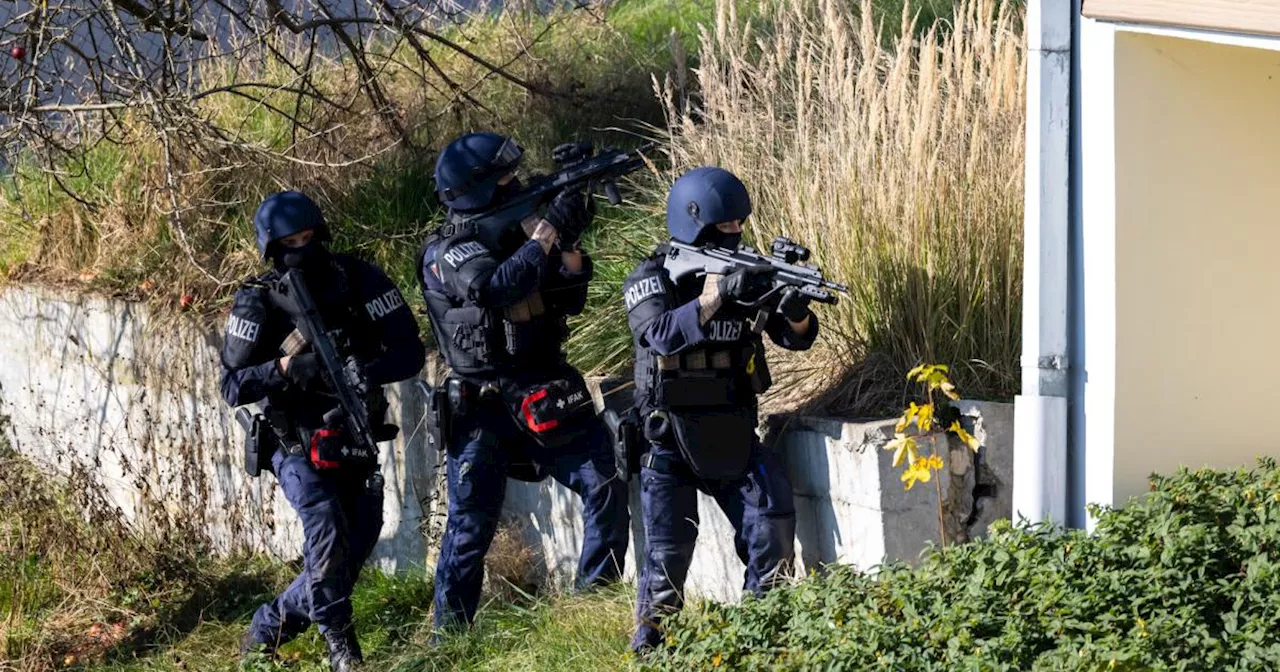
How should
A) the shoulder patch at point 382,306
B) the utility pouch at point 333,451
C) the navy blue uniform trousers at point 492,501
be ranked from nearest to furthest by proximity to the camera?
the navy blue uniform trousers at point 492,501 → the utility pouch at point 333,451 → the shoulder patch at point 382,306

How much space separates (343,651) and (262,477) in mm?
2347

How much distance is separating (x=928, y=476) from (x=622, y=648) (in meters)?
1.29

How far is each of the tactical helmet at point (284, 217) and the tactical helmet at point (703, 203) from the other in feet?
5.14

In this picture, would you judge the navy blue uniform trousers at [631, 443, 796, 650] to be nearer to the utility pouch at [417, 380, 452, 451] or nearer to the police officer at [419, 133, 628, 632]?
the police officer at [419, 133, 628, 632]

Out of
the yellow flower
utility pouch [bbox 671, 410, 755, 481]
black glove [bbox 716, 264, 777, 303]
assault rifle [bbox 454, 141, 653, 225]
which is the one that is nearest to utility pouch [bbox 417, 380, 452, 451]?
assault rifle [bbox 454, 141, 653, 225]

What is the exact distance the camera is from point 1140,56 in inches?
203

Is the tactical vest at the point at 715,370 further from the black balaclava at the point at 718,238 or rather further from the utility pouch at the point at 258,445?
the utility pouch at the point at 258,445

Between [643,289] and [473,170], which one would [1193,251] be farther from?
[473,170]

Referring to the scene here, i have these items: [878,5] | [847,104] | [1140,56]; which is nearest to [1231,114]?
[1140,56]

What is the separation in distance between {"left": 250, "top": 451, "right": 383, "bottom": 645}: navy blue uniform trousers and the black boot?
0.03 metres

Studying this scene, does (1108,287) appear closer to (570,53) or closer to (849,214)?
(849,214)

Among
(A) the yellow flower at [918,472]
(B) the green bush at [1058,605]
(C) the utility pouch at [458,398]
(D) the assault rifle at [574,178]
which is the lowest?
(B) the green bush at [1058,605]

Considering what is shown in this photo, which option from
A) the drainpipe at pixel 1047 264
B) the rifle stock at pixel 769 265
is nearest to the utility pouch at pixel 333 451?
the rifle stock at pixel 769 265

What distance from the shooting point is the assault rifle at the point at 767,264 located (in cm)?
514
